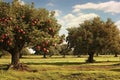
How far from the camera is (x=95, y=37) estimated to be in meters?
72.8

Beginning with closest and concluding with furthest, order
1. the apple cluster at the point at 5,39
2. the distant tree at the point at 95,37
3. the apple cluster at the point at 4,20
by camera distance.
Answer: the apple cluster at the point at 5,39 < the apple cluster at the point at 4,20 < the distant tree at the point at 95,37

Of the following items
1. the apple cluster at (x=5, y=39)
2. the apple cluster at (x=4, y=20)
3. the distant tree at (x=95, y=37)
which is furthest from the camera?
the distant tree at (x=95, y=37)

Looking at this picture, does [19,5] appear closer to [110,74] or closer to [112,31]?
[110,74]

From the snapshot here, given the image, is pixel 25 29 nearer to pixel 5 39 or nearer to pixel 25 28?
pixel 25 28

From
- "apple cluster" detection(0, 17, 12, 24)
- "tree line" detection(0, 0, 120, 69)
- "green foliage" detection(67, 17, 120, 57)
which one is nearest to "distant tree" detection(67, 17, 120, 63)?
"green foliage" detection(67, 17, 120, 57)

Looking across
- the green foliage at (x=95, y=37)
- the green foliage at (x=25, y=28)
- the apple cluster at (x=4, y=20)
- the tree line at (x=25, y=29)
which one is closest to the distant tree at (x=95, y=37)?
the green foliage at (x=95, y=37)

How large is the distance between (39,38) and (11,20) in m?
3.58

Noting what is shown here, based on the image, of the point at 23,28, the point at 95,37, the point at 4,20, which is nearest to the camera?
the point at 4,20

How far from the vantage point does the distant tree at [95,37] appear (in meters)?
71.6

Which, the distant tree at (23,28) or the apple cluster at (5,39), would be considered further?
the distant tree at (23,28)

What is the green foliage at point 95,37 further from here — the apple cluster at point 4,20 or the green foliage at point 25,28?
the apple cluster at point 4,20

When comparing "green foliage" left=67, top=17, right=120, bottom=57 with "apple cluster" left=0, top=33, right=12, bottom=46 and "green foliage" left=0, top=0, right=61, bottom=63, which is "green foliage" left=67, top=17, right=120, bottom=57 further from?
"apple cluster" left=0, top=33, right=12, bottom=46

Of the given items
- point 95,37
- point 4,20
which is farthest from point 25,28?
point 95,37

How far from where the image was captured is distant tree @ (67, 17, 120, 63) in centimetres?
7156
